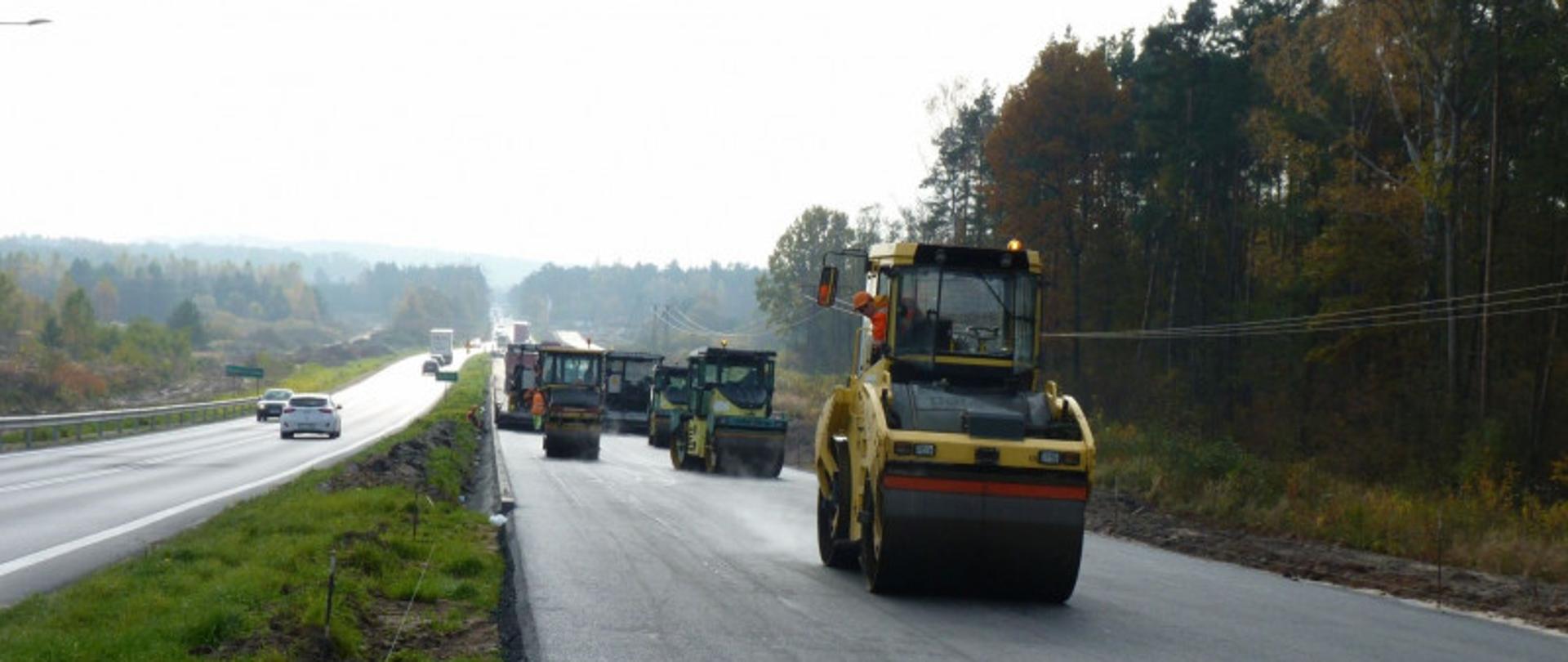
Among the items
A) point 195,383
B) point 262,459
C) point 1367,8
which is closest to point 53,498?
point 262,459

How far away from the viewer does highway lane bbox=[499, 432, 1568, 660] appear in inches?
432

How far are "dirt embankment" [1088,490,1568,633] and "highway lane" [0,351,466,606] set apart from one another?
13835 millimetres

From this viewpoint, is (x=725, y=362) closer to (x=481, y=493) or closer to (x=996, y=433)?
(x=481, y=493)

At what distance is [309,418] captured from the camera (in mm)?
53312

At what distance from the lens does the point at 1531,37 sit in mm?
32812

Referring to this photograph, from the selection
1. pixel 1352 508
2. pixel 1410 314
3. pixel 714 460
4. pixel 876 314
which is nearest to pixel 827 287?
pixel 876 314

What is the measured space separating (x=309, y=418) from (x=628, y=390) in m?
12.4

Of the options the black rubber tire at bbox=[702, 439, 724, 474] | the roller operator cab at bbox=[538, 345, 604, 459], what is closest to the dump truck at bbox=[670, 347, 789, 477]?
the black rubber tire at bbox=[702, 439, 724, 474]

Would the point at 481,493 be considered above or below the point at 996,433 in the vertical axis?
below

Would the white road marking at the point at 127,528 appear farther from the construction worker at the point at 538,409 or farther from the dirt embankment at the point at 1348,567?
the dirt embankment at the point at 1348,567

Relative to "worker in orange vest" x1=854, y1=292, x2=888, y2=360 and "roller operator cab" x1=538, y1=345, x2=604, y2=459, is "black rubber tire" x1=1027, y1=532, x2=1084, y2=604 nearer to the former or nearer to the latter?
"worker in orange vest" x1=854, y1=292, x2=888, y2=360

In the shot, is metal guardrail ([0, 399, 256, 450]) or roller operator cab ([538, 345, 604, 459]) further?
metal guardrail ([0, 399, 256, 450])

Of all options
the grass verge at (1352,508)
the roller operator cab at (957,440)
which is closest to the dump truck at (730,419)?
the grass verge at (1352,508)

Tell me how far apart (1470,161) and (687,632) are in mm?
31238
